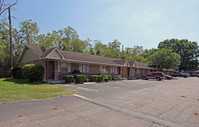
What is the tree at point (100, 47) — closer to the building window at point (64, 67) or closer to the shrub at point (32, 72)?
the building window at point (64, 67)

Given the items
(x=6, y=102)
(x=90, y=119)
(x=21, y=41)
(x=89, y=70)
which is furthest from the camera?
(x=21, y=41)

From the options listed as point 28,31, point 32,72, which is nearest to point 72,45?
point 28,31

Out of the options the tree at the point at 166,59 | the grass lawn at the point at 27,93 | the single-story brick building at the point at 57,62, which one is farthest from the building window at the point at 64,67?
the tree at the point at 166,59

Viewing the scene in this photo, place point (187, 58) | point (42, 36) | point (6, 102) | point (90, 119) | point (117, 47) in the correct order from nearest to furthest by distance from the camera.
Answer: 1. point (90, 119)
2. point (6, 102)
3. point (42, 36)
4. point (117, 47)
5. point (187, 58)

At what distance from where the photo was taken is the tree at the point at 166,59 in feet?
116

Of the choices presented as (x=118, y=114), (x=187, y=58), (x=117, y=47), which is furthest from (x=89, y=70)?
(x=187, y=58)

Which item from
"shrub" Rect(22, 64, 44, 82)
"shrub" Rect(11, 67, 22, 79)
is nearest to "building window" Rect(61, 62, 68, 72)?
"shrub" Rect(22, 64, 44, 82)

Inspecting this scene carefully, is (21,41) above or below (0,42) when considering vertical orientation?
above

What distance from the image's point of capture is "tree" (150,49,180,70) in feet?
116

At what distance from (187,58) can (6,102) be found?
7747 centimetres

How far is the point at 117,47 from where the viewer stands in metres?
47.4

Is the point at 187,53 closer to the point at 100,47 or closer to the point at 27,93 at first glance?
the point at 100,47

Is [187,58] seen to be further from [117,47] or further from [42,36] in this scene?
[42,36]

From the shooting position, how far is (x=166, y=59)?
35.7 m
